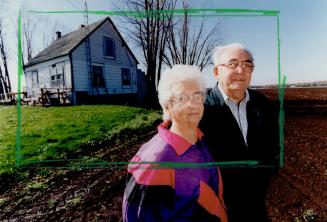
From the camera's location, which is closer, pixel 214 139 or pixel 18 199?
pixel 214 139

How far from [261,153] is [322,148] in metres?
6.79

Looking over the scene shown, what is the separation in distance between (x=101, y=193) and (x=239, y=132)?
12.1 ft

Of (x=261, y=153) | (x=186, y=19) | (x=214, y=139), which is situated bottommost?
(x=261, y=153)

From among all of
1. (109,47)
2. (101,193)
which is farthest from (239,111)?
(109,47)

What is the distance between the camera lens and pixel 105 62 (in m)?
23.0

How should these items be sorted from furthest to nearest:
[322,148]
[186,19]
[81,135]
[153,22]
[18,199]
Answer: [81,135] < [322,148] < [18,199] < [153,22] < [186,19]

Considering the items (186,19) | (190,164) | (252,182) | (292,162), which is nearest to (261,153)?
(252,182)

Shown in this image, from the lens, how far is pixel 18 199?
516 cm

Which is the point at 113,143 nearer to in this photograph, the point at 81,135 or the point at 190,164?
the point at 81,135

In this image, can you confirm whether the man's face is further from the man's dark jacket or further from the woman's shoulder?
the woman's shoulder

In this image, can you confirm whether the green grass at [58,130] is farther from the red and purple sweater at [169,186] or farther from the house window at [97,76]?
the house window at [97,76]

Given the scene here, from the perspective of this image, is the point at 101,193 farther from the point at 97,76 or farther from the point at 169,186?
the point at 97,76

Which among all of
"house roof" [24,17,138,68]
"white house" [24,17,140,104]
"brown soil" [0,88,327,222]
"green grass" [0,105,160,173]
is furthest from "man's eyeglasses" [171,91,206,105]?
"white house" [24,17,140,104]

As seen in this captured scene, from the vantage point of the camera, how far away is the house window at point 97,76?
2192 cm
